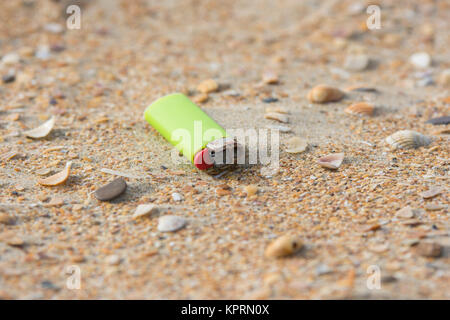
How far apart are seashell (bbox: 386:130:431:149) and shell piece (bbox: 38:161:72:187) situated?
5.47ft

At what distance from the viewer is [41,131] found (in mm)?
2621

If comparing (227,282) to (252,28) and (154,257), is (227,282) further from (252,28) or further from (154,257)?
(252,28)

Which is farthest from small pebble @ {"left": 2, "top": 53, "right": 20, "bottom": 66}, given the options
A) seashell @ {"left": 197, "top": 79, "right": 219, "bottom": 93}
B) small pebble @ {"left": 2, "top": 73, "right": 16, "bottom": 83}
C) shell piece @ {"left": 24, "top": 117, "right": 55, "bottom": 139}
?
seashell @ {"left": 197, "top": 79, "right": 219, "bottom": 93}

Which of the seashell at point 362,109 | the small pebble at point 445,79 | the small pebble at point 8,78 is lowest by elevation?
the seashell at point 362,109

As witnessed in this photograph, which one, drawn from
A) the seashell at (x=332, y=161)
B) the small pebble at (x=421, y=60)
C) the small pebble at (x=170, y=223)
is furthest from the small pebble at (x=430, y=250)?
the small pebble at (x=421, y=60)

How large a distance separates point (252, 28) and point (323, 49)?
70cm

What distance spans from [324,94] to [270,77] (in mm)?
491

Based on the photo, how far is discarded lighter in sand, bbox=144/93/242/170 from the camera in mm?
2178

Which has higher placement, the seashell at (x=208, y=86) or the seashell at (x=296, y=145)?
the seashell at (x=208, y=86)

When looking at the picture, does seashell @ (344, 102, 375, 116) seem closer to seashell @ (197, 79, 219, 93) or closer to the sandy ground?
the sandy ground

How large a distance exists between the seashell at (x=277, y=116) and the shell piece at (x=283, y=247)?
107cm

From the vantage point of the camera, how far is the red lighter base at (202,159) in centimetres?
215

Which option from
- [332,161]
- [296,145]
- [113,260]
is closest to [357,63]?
[296,145]

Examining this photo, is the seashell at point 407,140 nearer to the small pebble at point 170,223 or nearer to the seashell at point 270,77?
the seashell at point 270,77
